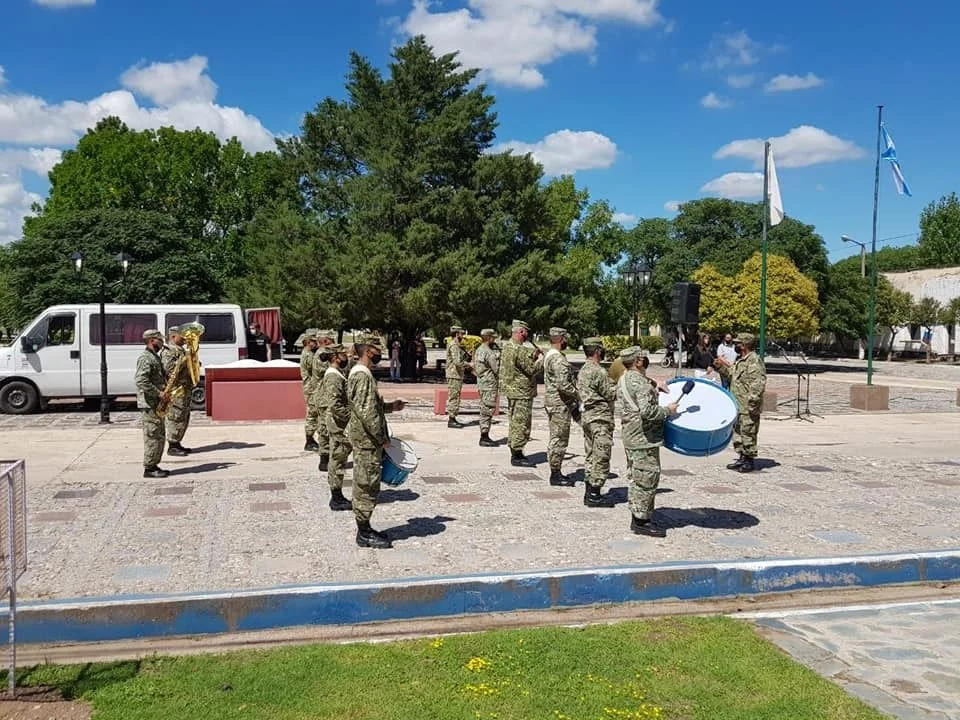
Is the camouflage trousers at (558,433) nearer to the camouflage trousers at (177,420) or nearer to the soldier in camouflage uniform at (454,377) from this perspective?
the soldier in camouflage uniform at (454,377)

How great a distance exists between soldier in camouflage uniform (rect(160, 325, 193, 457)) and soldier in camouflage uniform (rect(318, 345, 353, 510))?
11.1ft

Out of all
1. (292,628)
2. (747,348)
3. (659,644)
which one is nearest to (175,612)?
(292,628)

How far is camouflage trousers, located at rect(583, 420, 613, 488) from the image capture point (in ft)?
A: 28.2

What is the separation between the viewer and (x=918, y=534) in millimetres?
7852

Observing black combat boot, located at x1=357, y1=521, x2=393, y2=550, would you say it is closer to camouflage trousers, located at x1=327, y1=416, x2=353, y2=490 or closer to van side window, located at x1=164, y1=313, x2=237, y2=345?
camouflage trousers, located at x1=327, y1=416, x2=353, y2=490

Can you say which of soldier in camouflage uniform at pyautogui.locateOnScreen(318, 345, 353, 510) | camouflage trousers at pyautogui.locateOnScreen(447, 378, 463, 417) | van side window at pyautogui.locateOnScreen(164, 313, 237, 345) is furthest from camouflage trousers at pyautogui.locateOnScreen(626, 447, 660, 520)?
van side window at pyautogui.locateOnScreen(164, 313, 237, 345)

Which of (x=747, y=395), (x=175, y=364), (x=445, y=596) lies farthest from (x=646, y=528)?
(x=175, y=364)

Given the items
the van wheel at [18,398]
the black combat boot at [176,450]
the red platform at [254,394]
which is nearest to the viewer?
the black combat boot at [176,450]

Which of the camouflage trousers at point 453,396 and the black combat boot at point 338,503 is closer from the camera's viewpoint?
the black combat boot at point 338,503

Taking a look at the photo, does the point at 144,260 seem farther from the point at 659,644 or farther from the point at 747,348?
the point at 659,644

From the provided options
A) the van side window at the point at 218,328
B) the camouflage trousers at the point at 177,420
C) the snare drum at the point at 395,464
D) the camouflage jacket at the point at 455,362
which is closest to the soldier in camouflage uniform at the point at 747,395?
the camouflage jacket at the point at 455,362

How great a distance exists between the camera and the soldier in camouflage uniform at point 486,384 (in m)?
13.2

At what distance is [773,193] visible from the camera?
2083cm

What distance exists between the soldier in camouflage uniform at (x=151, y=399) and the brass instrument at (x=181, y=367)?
2.9 inches
